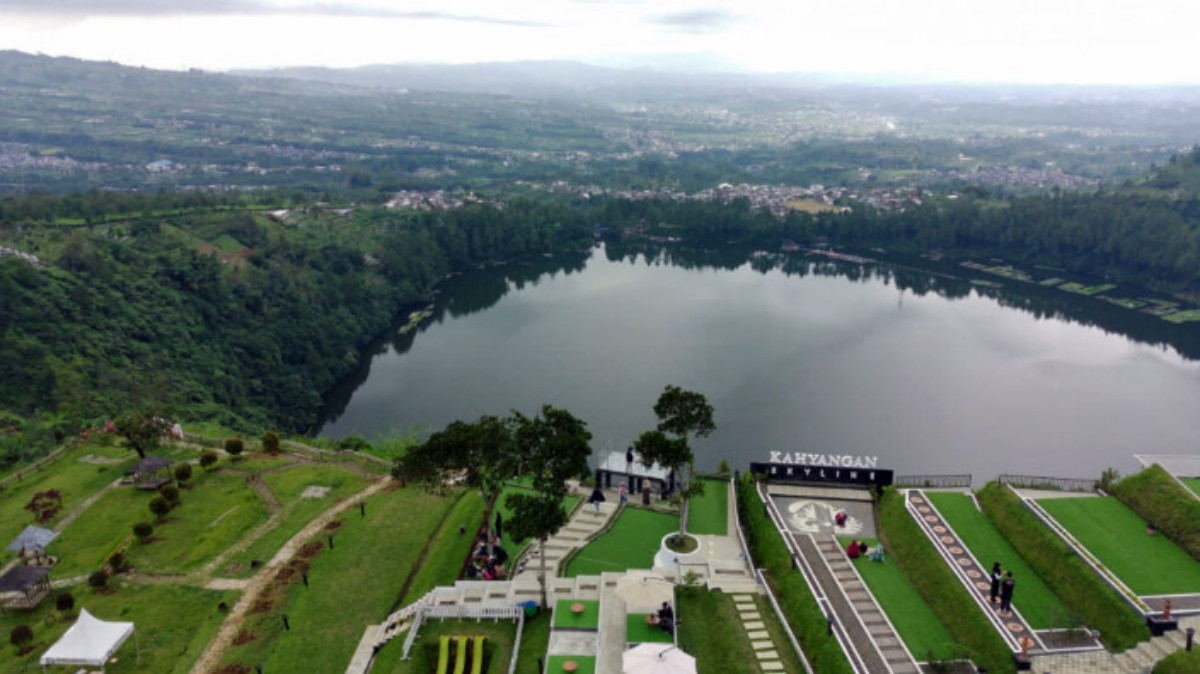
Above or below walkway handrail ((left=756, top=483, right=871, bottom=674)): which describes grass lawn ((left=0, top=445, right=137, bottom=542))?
below

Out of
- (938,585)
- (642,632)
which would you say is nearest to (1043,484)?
(938,585)

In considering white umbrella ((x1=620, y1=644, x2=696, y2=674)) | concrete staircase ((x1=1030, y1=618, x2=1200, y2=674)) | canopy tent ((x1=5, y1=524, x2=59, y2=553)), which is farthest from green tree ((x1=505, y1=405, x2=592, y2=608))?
canopy tent ((x1=5, y1=524, x2=59, y2=553))

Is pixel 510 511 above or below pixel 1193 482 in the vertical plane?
below

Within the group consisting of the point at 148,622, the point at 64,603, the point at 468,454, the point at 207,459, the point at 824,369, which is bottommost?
the point at 824,369

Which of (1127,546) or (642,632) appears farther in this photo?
(1127,546)

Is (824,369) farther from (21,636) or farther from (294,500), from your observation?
(21,636)

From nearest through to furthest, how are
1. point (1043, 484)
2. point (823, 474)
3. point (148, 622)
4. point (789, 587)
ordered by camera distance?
point (148, 622) → point (789, 587) → point (1043, 484) → point (823, 474)

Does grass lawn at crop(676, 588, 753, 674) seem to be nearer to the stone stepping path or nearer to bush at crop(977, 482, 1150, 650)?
the stone stepping path
